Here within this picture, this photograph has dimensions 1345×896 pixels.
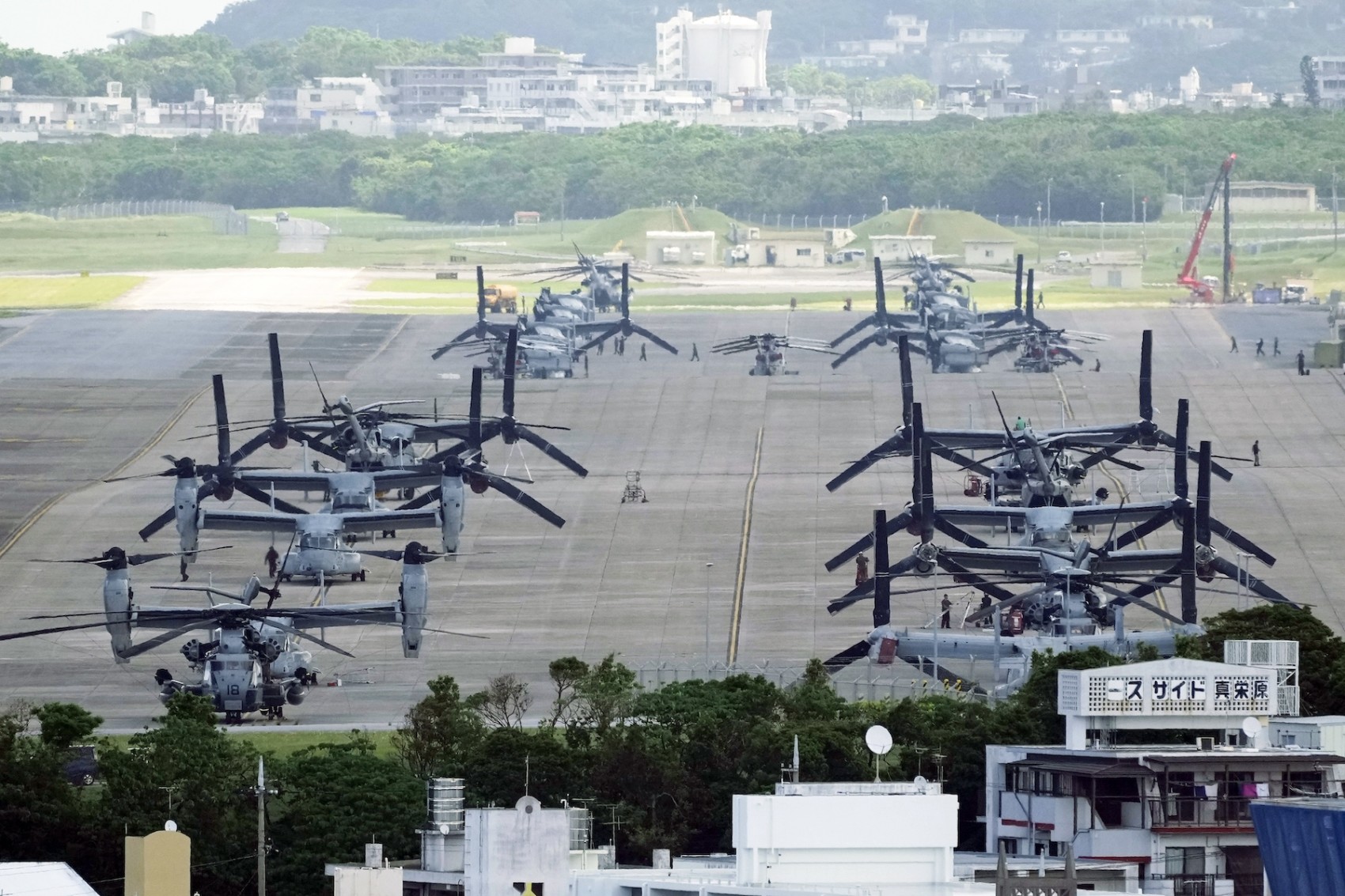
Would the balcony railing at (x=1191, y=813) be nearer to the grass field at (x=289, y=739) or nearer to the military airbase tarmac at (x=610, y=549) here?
the grass field at (x=289, y=739)

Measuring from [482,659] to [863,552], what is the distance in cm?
2847

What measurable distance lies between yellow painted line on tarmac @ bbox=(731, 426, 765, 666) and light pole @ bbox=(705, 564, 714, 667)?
0.84m

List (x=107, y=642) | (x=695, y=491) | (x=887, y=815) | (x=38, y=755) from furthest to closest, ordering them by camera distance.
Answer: (x=695, y=491) → (x=107, y=642) → (x=38, y=755) → (x=887, y=815)

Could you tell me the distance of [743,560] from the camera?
152875 millimetres

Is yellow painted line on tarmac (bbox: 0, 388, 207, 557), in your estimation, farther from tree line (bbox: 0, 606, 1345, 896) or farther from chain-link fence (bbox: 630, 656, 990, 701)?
tree line (bbox: 0, 606, 1345, 896)

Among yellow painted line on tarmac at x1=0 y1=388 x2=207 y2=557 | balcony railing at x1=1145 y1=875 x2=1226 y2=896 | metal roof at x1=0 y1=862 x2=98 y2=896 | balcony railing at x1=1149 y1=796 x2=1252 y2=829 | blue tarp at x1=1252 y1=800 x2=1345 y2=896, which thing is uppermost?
blue tarp at x1=1252 y1=800 x2=1345 y2=896

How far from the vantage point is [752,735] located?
9862cm

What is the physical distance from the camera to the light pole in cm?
12695

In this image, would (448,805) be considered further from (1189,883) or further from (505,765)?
(1189,883)

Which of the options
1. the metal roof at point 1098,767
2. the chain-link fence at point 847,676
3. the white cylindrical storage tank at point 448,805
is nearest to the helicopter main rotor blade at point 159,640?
the chain-link fence at point 847,676

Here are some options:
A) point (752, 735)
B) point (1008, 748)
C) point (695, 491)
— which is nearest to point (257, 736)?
point (752, 735)

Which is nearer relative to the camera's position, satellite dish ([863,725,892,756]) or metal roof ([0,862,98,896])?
metal roof ([0,862,98,896])

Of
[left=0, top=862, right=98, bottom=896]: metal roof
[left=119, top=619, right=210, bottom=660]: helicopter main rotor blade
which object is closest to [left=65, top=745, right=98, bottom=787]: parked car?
[left=119, top=619, right=210, bottom=660]: helicopter main rotor blade

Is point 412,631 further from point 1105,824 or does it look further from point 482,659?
point 1105,824
